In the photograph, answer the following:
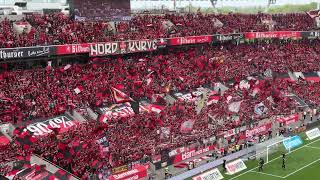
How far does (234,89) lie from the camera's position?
4431cm

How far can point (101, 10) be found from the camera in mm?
42562

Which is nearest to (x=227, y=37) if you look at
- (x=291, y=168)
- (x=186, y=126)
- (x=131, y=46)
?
(x=131, y=46)

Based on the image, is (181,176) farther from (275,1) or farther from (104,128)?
(275,1)

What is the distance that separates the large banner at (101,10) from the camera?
41250 millimetres

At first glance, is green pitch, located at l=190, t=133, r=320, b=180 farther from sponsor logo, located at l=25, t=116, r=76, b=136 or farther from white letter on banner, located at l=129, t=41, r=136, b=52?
white letter on banner, located at l=129, t=41, r=136, b=52

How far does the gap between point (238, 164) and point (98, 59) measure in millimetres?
14699

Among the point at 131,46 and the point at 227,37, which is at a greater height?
the point at 131,46

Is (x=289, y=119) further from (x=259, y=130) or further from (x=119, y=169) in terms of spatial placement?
(x=119, y=169)

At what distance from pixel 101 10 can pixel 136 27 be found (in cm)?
357

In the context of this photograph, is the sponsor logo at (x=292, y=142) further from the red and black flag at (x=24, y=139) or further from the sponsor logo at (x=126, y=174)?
the red and black flag at (x=24, y=139)

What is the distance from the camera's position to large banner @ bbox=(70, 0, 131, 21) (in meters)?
41.2

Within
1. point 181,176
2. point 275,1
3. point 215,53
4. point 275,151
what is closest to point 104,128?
point 181,176

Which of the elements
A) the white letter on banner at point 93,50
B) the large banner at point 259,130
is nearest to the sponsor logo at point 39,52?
the white letter on banner at point 93,50

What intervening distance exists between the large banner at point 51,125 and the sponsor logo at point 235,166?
10.5 m
